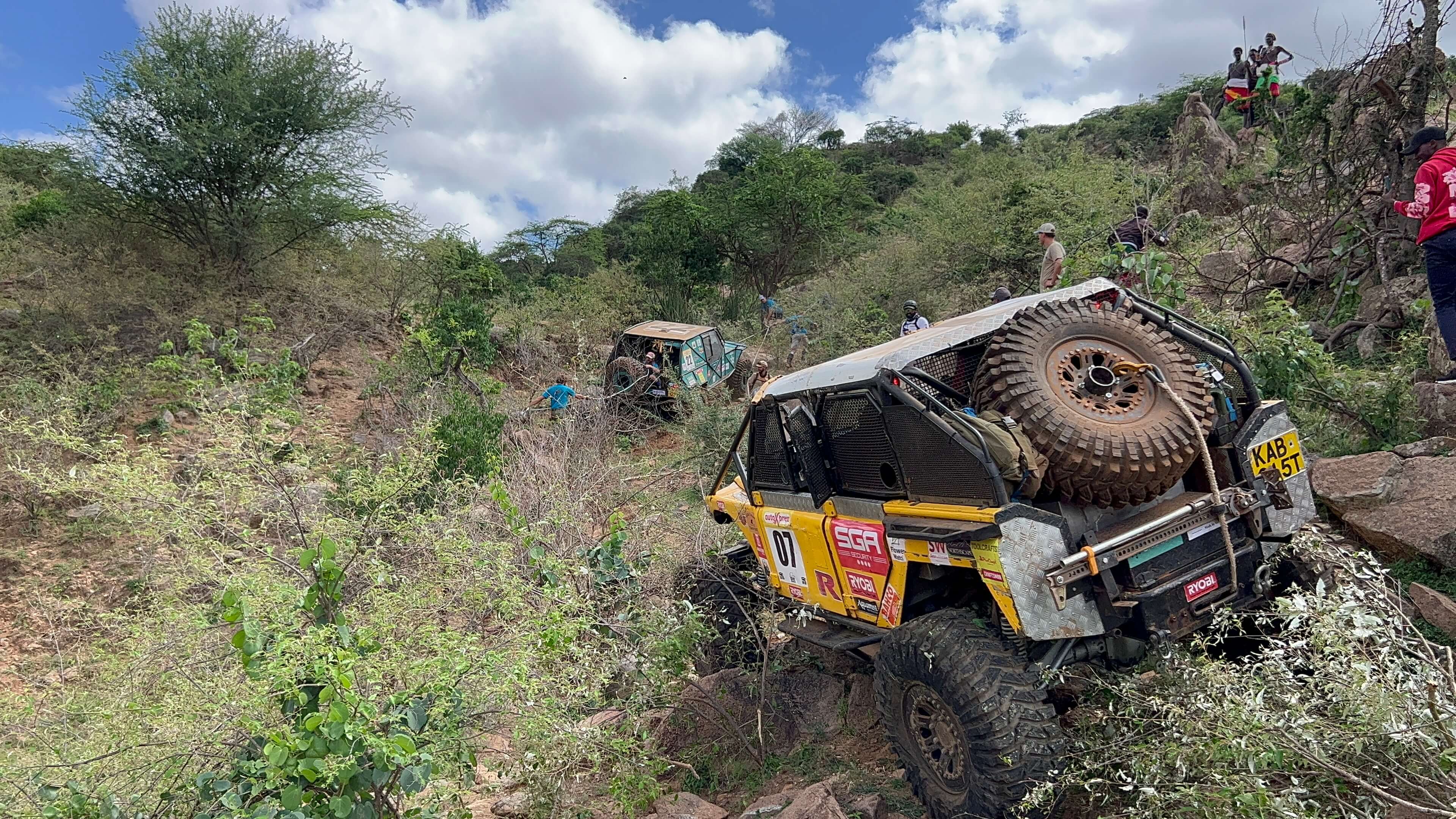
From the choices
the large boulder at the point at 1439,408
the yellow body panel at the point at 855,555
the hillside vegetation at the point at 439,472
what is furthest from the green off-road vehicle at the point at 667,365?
the large boulder at the point at 1439,408

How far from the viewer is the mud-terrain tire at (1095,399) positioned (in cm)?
329

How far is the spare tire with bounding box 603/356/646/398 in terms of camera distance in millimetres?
13812

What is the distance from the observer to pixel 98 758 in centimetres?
294

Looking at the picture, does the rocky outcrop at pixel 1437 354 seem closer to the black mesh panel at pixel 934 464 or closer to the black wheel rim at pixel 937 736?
the black mesh panel at pixel 934 464

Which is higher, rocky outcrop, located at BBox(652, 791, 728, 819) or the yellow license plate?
the yellow license plate

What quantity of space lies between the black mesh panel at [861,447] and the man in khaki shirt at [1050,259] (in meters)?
4.57

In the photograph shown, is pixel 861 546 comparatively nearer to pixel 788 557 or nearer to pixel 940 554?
pixel 940 554

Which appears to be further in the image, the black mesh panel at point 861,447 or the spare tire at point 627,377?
the spare tire at point 627,377

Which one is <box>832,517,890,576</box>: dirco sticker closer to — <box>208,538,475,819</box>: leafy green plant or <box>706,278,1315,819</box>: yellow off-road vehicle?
<box>706,278,1315,819</box>: yellow off-road vehicle

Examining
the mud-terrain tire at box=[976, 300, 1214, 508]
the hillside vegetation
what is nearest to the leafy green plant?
the hillside vegetation

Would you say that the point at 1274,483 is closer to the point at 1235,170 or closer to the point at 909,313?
the point at 909,313

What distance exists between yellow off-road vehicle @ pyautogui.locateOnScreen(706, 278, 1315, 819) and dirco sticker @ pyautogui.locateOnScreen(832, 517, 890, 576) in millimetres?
12

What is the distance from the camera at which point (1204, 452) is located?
336cm

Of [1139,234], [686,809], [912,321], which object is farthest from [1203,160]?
[686,809]
